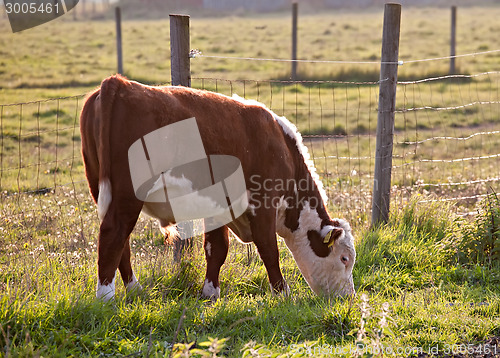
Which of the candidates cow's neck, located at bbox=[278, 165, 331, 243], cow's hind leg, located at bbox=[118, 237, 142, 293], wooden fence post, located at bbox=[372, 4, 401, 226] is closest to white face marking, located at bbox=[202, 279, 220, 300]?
cow's hind leg, located at bbox=[118, 237, 142, 293]

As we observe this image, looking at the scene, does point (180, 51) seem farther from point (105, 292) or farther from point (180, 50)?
point (105, 292)

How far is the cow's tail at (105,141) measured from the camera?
369 centimetres

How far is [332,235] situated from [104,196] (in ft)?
6.10

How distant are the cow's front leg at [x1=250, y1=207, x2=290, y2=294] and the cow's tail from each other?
4.28 ft

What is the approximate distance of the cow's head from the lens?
471 cm

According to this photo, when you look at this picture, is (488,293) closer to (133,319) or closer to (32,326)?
(133,319)

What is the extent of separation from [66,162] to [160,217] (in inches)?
219

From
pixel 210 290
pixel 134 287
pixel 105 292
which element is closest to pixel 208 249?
pixel 210 290

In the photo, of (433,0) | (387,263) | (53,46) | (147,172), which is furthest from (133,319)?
(433,0)

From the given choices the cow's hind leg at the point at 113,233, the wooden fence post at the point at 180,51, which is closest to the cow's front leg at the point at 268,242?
the wooden fence post at the point at 180,51

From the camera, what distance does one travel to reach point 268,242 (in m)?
4.62

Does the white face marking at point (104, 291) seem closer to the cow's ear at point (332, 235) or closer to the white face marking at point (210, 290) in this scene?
the white face marking at point (210, 290)

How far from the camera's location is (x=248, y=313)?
4.11 m

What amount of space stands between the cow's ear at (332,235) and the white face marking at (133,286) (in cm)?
149
